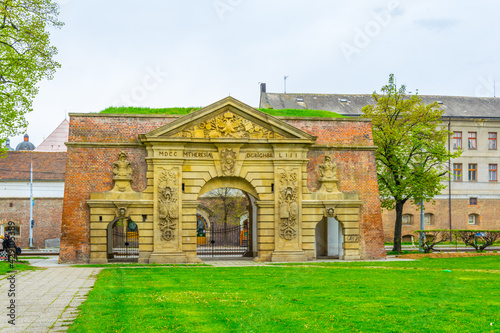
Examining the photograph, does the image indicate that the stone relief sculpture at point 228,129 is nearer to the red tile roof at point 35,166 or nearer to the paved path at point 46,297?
the paved path at point 46,297

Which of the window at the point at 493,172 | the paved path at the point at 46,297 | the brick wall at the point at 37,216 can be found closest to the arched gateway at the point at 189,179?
the paved path at the point at 46,297

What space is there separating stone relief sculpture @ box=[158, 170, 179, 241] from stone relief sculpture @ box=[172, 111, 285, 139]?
217 centimetres

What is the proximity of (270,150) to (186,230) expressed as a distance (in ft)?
18.9

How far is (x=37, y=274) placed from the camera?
22.8 m

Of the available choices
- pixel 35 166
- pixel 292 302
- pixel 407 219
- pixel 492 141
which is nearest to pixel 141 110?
pixel 292 302

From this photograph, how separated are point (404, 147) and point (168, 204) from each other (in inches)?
592

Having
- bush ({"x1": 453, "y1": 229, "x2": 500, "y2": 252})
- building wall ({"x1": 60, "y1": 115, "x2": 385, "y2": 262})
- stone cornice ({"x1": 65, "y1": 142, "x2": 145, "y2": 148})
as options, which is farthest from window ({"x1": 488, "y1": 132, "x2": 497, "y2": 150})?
stone cornice ({"x1": 65, "y1": 142, "x2": 145, "y2": 148})

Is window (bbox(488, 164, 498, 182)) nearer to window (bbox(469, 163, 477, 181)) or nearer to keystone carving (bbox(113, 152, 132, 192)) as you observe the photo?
window (bbox(469, 163, 477, 181))

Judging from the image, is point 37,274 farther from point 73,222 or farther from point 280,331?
point 280,331

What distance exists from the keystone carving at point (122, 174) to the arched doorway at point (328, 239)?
37.0 ft

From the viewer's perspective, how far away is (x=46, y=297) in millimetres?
15531

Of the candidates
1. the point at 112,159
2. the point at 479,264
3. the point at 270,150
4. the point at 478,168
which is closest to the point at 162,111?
the point at 112,159

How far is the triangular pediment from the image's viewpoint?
2908cm

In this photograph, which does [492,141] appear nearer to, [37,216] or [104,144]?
[104,144]
